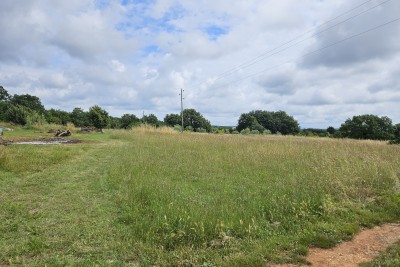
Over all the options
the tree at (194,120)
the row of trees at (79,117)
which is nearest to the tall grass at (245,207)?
the row of trees at (79,117)

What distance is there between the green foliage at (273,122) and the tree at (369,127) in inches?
976

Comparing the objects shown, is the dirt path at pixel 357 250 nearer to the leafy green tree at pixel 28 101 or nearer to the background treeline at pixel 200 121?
the background treeline at pixel 200 121

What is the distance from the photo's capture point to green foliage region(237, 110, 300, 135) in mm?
88438

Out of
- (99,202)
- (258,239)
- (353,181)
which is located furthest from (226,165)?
(258,239)

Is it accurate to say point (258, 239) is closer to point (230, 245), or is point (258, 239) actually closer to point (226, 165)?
point (230, 245)

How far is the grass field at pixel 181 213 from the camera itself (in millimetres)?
4039

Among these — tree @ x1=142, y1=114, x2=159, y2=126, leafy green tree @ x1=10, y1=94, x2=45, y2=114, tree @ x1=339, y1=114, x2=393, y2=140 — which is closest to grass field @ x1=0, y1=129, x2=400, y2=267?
tree @ x1=339, y1=114, x2=393, y2=140

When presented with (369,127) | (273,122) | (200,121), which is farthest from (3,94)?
(369,127)

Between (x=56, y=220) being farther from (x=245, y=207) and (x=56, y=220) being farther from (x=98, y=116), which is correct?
(x=98, y=116)

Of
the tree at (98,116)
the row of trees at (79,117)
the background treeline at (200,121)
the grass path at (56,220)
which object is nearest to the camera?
the grass path at (56,220)

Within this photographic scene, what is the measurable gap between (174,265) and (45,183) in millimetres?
5342

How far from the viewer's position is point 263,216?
537 cm

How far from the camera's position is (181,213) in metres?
5.20

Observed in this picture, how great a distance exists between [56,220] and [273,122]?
87.3 metres
